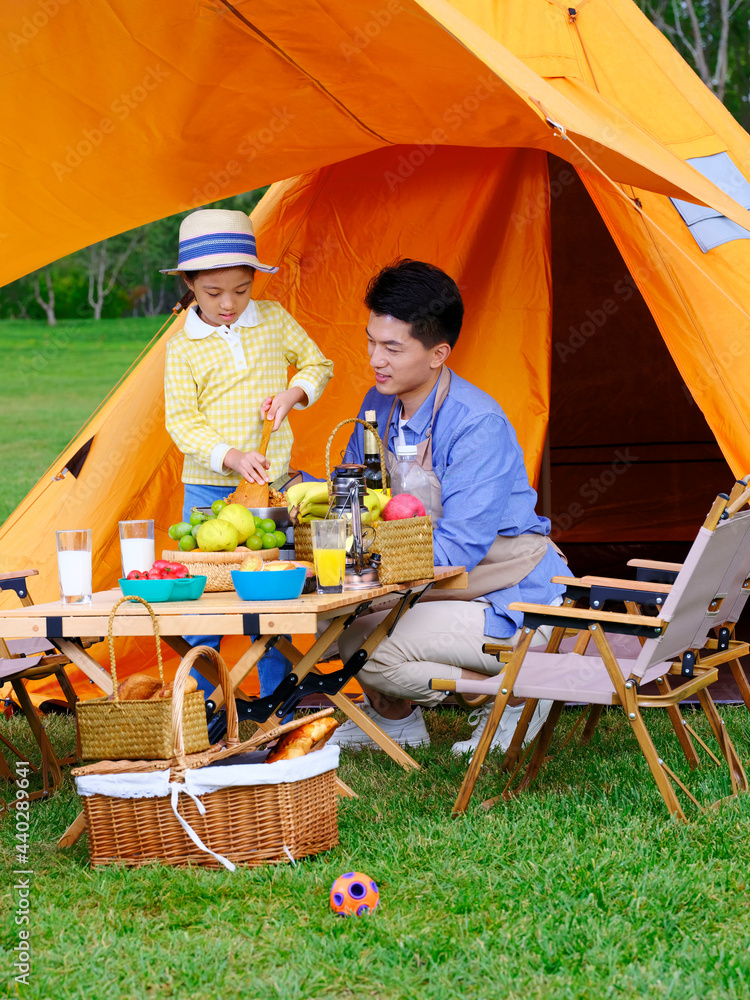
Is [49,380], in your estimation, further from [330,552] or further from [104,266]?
[330,552]

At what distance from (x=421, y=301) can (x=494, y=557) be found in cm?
85

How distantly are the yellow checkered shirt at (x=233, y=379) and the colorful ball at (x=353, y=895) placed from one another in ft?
5.13

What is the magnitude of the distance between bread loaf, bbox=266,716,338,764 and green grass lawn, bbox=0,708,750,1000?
0.85 ft

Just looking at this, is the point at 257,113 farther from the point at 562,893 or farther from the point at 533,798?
the point at 562,893

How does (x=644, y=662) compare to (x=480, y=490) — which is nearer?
(x=644, y=662)

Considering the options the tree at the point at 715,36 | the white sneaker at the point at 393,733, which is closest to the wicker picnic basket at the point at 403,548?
the white sneaker at the point at 393,733

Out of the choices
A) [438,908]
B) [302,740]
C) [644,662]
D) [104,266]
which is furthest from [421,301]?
[104,266]

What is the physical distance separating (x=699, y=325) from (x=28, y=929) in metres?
2.66

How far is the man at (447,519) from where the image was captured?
355cm

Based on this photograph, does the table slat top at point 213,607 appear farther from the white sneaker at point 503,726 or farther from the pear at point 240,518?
the white sneaker at point 503,726

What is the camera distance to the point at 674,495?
278 inches

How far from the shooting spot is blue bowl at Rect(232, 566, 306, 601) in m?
2.79

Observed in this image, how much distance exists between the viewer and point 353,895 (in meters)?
2.47

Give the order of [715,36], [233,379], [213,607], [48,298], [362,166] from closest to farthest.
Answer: [213,607] < [233,379] < [362,166] < [715,36] < [48,298]
